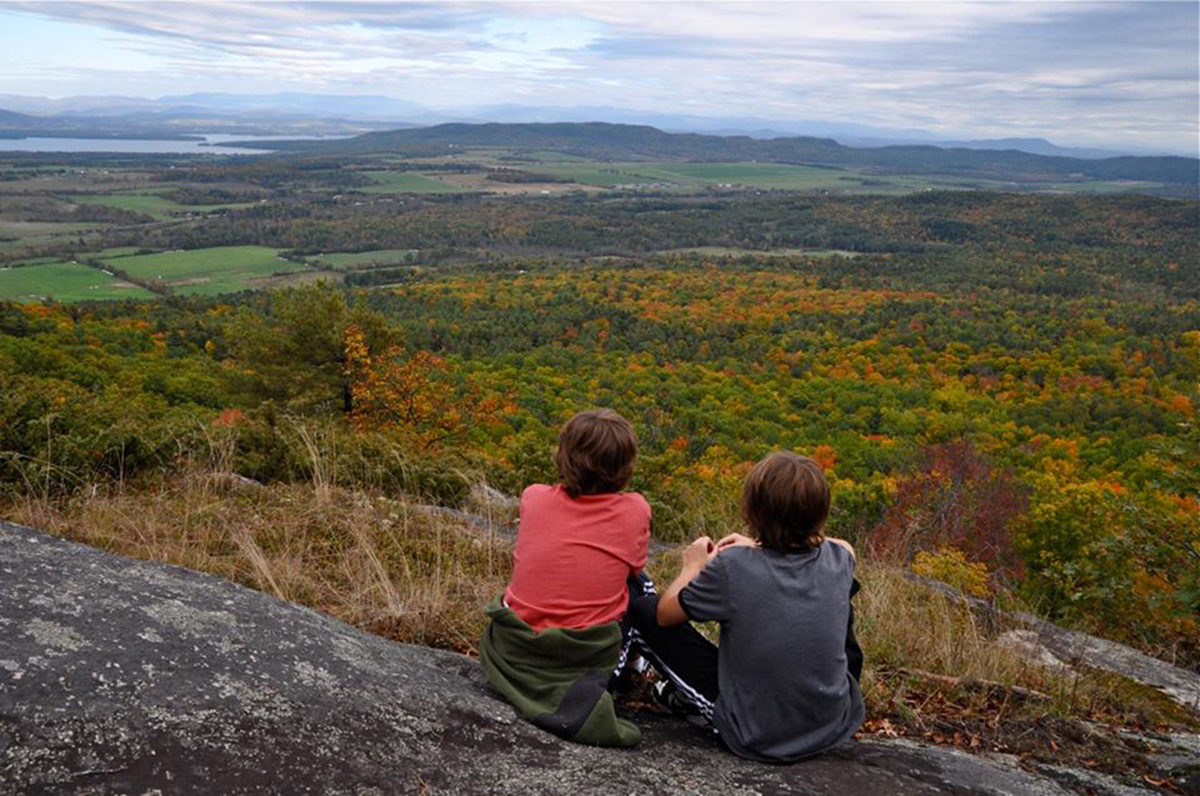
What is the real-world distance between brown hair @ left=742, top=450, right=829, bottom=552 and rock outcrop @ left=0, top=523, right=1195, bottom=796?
75 centimetres

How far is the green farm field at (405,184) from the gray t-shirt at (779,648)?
497 feet

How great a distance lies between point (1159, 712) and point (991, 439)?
3534cm

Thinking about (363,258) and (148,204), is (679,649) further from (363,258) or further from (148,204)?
(148,204)

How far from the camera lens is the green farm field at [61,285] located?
57969 millimetres

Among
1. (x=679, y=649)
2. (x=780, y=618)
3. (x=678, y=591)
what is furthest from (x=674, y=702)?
(x=780, y=618)

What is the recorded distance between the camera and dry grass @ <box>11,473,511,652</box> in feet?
12.6

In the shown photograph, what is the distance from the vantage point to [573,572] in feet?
10.1

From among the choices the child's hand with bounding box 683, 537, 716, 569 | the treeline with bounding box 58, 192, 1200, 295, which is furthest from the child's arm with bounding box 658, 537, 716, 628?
the treeline with bounding box 58, 192, 1200, 295

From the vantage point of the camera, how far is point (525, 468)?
1159 cm

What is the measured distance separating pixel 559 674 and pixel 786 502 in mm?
992

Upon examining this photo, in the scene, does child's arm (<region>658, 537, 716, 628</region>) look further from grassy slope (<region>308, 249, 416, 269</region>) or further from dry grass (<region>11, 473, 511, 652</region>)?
grassy slope (<region>308, 249, 416, 269</region>)

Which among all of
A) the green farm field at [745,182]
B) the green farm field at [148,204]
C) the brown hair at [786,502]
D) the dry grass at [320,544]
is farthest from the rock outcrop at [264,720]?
the green farm field at [745,182]

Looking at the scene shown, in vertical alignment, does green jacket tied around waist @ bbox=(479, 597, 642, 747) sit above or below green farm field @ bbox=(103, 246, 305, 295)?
above

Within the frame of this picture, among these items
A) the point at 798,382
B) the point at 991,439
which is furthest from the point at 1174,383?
the point at 798,382
